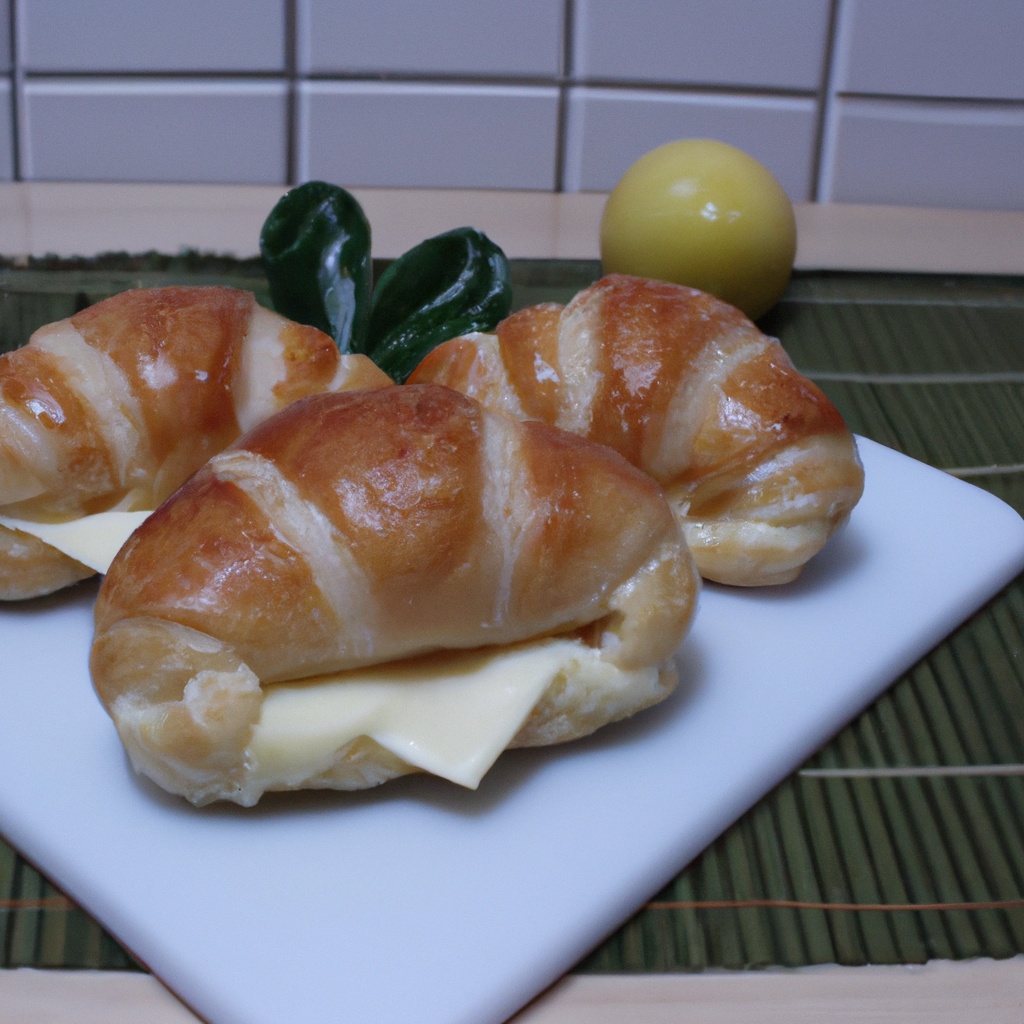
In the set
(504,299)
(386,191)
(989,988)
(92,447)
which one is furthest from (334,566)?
(386,191)

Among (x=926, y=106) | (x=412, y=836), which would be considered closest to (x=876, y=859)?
(x=412, y=836)

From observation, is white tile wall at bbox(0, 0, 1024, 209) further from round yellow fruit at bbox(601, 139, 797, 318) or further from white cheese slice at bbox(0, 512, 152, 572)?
white cheese slice at bbox(0, 512, 152, 572)

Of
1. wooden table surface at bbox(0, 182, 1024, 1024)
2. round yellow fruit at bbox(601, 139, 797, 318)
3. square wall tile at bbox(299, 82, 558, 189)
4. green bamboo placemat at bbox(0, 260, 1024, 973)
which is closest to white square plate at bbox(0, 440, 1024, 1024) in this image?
green bamboo placemat at bbox(0, 260, 1024, 973)

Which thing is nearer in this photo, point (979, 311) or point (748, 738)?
point (748, 738)

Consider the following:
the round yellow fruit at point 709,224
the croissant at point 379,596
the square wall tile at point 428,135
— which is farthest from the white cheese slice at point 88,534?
the square wall tile at point 428,135

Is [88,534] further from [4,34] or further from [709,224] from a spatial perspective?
[4,34]

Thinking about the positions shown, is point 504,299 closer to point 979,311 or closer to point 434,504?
point 434,504
